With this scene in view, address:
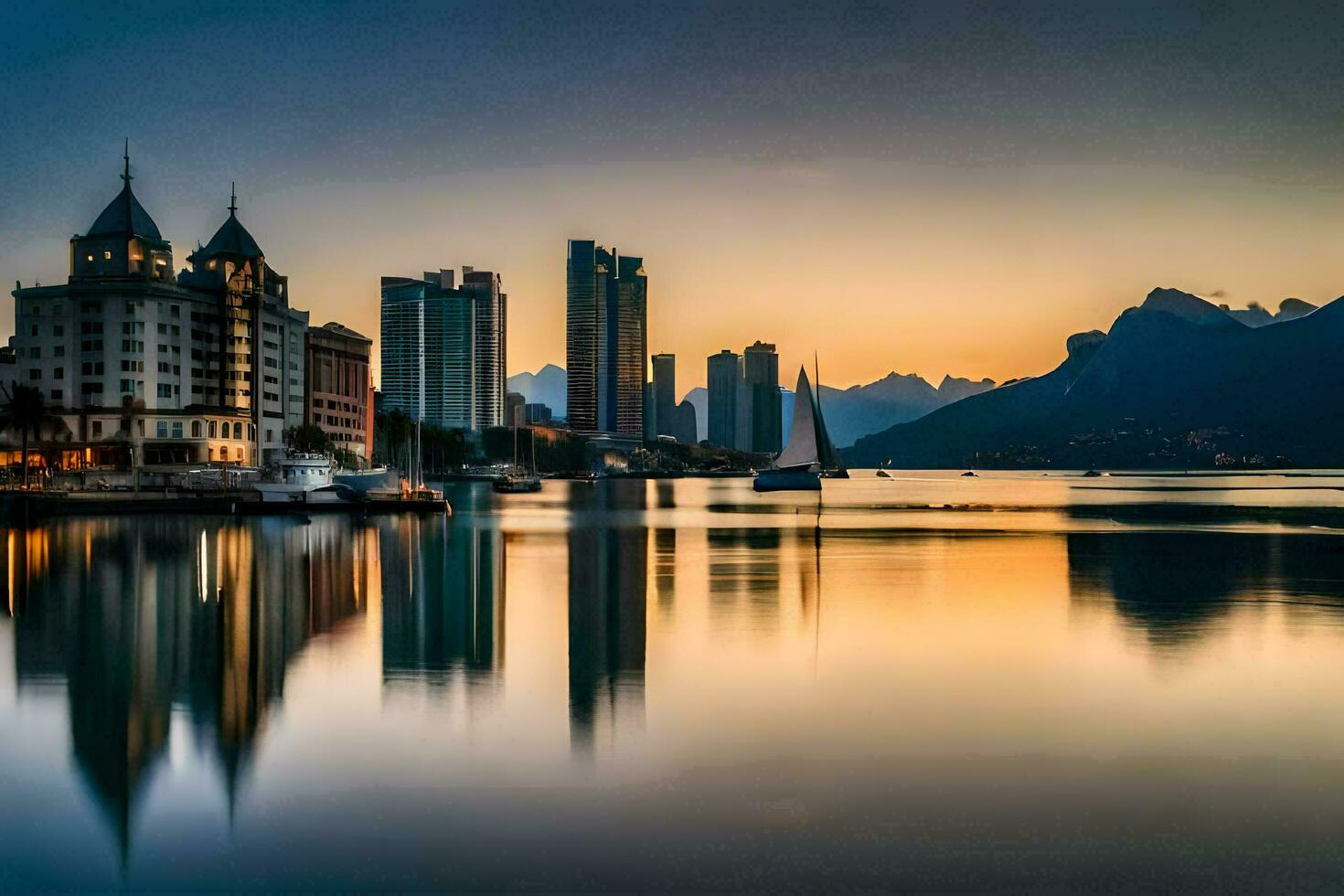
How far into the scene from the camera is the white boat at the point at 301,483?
88438 mm

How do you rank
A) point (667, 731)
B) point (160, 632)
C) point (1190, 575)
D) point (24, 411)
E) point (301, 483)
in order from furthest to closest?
1. point (24, 411)
2. point (301, 483)
3. point (1190, 575)
4. point (160, 632)
5. point (667, 731)

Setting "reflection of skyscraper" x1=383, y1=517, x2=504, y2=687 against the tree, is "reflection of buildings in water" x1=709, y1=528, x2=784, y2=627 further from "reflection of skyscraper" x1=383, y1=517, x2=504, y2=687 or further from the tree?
the tree

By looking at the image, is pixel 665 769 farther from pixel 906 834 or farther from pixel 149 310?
pixel 149 310

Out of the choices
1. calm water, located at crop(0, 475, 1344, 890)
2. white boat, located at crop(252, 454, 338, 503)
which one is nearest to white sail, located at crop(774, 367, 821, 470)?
white boat, located at crop(252, 454, 338, 503)

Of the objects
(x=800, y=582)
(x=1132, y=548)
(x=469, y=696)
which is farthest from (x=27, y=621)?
(x=1132, y=548)

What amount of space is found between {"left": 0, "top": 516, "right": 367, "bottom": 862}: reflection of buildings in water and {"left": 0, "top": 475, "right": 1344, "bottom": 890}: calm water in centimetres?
14

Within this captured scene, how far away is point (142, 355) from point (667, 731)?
387ft

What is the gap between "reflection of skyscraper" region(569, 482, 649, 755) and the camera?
61.9 ft

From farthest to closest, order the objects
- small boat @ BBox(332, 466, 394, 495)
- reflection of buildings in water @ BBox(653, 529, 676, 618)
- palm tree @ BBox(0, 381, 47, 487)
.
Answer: palm tree @ BBox(0, 381, 47, 487) → small boat @ BBox(332, 466, 394, 495) → reflection of buildings in water @ BBox(653, 529, 676, 618)

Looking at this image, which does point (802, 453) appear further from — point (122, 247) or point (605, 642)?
point (605, 642)

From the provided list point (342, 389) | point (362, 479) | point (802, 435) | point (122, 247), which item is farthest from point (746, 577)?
point (342, 389)

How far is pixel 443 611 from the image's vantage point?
32500 millimetres

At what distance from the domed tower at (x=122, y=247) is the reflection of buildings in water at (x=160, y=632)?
7943cm

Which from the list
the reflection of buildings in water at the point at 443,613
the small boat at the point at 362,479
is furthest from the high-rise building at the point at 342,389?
the reflection of buildings in water at the point at 443,613
